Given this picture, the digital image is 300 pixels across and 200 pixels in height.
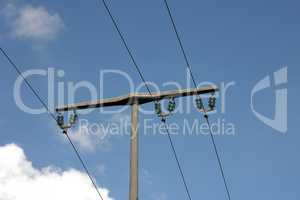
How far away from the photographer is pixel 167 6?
1159cm

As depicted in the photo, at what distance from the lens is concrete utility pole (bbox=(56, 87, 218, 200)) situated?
1090cm

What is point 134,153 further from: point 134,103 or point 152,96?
point 152,96

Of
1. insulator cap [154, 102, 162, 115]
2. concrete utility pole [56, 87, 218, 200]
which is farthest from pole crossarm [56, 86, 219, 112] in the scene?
insulator cap [154, 102, 162, 115]

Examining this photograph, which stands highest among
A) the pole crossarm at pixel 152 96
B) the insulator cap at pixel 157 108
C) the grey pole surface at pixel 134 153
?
the pole crossarm at pixel 152 96

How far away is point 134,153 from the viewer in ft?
36.7

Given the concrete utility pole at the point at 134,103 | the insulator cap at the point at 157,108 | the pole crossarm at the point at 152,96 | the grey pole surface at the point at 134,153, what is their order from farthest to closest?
the insulator cap at the point at 157,108
the pole crossarm at the point at 152,96
the concrete utility pole at the point at 134,103
the grey pole surface at the point at 134,153

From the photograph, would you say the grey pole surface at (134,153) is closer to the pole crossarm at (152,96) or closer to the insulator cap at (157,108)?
the pole crossarm at (152,96)

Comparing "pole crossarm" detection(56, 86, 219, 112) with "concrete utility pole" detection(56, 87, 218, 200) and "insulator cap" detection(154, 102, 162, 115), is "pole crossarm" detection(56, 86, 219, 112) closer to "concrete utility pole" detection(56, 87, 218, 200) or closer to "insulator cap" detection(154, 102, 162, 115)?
"concrete utility pole" detection(56, 87, 218, 200)

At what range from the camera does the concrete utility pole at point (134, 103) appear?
35.8ft

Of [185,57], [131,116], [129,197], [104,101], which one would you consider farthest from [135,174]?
[185,57]

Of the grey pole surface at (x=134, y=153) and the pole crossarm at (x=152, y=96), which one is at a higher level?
the pole crossarm at (x=152, y=96)

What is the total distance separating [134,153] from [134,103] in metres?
1.22

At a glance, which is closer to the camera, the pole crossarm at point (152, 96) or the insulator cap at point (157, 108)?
the pole crossarm at point (152, 96)

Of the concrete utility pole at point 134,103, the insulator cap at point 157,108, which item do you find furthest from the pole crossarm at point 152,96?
the insulator cap at point 157,108
